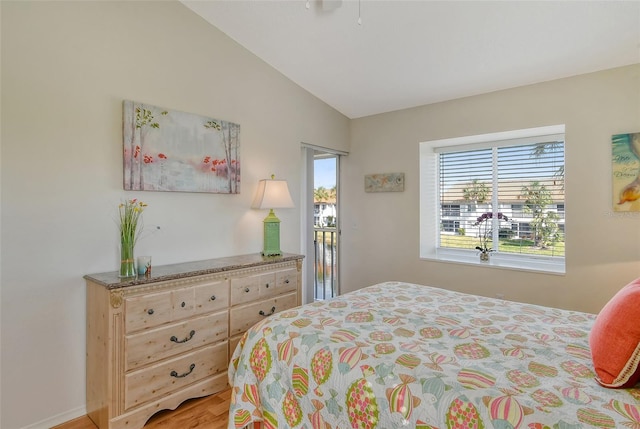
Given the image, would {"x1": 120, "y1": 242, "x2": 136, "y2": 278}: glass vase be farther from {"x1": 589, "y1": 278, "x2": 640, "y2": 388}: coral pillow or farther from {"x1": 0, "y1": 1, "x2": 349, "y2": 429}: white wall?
{"x1": 589, "y1": 278, "x2": 640, "y2": 388}: coral pillow

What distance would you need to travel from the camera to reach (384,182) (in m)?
4.00

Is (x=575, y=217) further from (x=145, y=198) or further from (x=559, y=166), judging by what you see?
(x=145, y=198)

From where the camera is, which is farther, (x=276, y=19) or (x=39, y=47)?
(x=276, y=19)

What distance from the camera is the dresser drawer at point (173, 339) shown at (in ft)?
6.56

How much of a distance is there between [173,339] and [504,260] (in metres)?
3.18

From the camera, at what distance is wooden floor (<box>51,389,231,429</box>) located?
2045mm

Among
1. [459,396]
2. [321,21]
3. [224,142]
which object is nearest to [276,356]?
[459,396]

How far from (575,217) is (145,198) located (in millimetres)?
3437

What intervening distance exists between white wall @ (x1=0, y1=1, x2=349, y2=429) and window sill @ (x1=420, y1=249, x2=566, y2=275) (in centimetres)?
253

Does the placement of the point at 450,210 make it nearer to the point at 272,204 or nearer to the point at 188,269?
the point at 272,204

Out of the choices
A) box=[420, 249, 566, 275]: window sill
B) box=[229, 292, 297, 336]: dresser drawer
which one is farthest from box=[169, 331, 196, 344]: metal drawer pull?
box=[420, 249, 566, 275]: window sill

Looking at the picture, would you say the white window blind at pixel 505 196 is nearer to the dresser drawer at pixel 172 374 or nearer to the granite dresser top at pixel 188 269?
the granite dresser top at pixel 188 269

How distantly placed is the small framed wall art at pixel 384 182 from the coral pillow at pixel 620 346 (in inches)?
107

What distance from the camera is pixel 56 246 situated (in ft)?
6.71
